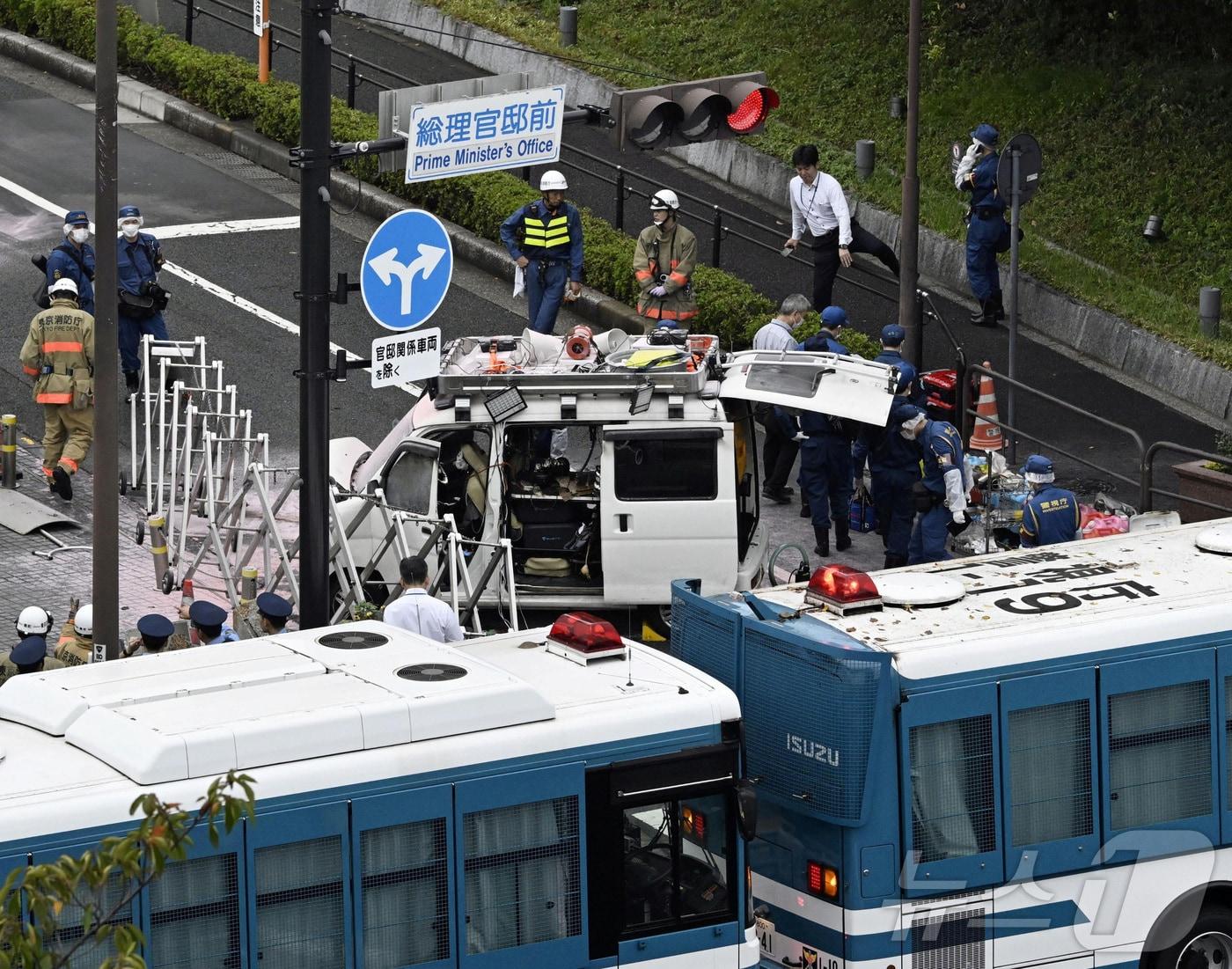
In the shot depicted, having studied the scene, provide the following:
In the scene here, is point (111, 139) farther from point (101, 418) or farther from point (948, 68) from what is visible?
point (948, 68)

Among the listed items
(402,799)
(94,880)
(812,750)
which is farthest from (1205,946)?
(94,880)

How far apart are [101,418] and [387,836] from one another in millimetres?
4402

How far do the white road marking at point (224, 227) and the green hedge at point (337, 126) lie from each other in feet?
4.27

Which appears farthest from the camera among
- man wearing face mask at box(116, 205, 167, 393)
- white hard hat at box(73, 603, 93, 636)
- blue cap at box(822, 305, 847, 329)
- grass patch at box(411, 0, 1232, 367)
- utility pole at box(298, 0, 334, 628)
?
grass patch at box(411, 0, 1232, 367)

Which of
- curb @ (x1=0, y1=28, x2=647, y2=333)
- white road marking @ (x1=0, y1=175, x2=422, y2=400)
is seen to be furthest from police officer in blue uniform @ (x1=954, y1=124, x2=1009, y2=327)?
white road marking @ (x1=0, y1=175, x2=422, y2=400)

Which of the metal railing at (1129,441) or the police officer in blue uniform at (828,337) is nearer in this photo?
the metal railing at (1129,441)

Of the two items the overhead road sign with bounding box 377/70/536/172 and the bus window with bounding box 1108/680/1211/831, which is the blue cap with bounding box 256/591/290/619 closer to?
the overhead road sign with bounding box 377/70/536/172

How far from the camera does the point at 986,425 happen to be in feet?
59.9

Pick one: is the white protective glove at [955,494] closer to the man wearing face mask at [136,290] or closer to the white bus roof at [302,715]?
the white bus roof at [302,715]

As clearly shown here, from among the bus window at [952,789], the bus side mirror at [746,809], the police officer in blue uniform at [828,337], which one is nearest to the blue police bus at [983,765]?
the bus window at [952,789]

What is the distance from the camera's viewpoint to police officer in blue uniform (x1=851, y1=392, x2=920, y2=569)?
52.6 ft

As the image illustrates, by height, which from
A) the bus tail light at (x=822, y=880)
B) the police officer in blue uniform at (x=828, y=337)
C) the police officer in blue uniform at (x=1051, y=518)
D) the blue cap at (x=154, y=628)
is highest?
the police officer in blue uniform at (x=828, y=337)

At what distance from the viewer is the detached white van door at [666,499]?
579 inches

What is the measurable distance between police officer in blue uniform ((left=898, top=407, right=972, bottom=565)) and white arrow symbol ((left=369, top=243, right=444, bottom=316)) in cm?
531
